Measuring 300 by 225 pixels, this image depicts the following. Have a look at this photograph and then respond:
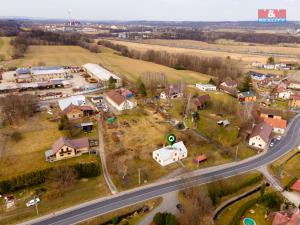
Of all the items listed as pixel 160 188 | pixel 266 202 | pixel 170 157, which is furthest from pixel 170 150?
pixel 266 202

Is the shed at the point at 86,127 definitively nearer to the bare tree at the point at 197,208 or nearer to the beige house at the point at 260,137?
the bare tree at the point at 197,208

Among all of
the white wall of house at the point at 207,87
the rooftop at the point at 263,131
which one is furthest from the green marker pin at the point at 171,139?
the white wall of house at the point at 207,87

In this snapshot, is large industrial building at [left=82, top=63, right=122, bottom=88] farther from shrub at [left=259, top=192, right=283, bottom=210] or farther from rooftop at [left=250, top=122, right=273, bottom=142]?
shrub at [left=259, top=192, right=283, bottom=210]

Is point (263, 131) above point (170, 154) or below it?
above

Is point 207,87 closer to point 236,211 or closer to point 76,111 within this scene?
point 76,111

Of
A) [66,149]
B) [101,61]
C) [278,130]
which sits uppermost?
[101,61]

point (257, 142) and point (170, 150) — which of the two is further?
point (257, 142)
